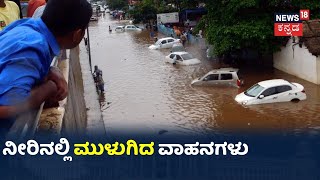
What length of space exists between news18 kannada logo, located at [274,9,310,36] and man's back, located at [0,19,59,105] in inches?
820

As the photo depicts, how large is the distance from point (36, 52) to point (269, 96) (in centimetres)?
1584

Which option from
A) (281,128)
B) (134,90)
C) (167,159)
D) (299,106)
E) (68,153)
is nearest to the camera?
(68,153)

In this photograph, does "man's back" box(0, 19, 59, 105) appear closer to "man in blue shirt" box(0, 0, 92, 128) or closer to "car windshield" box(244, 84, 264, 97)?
"man in blue shirt" box(0, 0, 92, 128)

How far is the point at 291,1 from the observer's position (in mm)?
22062

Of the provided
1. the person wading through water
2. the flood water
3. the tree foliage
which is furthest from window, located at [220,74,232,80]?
the person wading through water

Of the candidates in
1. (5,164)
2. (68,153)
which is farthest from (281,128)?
(5,164)

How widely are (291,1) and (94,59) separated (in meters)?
15.9

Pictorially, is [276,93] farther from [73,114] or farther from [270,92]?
[73,114]

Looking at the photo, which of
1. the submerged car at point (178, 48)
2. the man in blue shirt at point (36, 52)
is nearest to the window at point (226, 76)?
the submerged car at point (178, 48)

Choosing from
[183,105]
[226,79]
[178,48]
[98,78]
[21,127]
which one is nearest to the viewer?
[21,127]

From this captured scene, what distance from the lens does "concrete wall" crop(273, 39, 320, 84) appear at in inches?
782

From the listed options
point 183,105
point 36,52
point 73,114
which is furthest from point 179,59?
point 36,52

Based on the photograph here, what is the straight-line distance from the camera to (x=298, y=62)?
2152 cm

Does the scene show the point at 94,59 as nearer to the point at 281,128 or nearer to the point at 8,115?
the point at 281,128
